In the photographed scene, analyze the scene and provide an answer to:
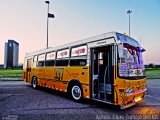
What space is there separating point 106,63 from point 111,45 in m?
1.18

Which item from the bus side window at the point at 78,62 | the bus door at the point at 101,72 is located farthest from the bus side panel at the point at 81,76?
the bus door at the point at 101,72

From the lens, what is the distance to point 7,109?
849cm

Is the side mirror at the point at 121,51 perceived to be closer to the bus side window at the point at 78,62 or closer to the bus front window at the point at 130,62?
the bus front window at the point at 130,62

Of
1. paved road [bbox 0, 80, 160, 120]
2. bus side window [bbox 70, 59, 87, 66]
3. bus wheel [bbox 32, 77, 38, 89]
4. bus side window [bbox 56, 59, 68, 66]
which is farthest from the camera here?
bus wheel [bbox 32, 77, 38, 89]

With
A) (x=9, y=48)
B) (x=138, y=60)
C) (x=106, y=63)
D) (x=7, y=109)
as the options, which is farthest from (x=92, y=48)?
(x=9, y=48)

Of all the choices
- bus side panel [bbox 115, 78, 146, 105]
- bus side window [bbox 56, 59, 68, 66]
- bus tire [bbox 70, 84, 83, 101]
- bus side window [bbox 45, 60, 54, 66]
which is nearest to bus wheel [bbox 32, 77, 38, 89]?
bus side window [bbox 45, 60, 54, 66]

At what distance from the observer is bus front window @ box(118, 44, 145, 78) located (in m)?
7.89

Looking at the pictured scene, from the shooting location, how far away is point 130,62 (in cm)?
828

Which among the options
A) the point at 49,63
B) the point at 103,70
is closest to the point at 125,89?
the point at 103,70

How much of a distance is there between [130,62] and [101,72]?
63.5 inches

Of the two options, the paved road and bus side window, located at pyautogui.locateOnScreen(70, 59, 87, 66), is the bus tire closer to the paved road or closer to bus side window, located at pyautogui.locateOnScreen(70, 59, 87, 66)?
the paved road

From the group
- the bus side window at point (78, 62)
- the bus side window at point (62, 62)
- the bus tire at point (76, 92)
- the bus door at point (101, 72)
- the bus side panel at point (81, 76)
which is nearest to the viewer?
the bus door at point (101, 72)

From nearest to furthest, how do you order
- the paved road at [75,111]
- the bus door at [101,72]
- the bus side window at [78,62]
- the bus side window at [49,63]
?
the paved road at [75,111], the bus door at [101,72], the bus side window at [78,62], the bus side window at [49,63]

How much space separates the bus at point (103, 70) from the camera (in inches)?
310
